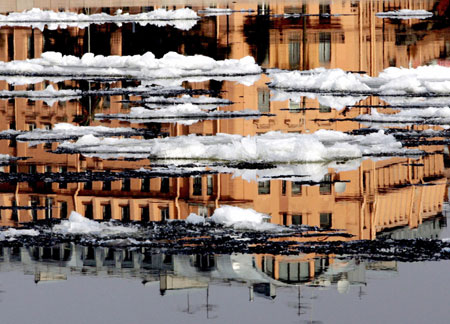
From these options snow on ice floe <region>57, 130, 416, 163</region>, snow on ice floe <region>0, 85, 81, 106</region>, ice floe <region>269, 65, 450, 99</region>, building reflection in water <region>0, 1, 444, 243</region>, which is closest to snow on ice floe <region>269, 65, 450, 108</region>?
ice floe <region>269, 65, 450, 99</region>

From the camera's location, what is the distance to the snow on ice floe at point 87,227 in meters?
11.3

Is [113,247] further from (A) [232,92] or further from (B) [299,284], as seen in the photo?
(A) [232,92]

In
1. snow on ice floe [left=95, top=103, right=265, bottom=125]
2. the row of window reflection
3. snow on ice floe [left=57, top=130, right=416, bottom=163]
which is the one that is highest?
snow on ice floe [left=95, top=103, right=265, bottom=125]

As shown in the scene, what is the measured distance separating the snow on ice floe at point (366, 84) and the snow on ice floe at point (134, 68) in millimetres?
1735

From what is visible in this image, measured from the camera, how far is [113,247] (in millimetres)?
10586

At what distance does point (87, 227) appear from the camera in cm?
1145

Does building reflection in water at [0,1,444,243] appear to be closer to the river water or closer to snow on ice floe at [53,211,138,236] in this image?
the river water

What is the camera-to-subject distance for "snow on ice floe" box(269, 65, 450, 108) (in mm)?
21453

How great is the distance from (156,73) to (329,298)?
1699cm

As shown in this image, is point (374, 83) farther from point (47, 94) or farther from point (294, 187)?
point (294, 187)

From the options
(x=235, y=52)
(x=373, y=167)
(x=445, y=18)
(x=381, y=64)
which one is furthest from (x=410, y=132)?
(x=445, y=18)

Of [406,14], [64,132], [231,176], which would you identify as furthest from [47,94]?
[406,14]

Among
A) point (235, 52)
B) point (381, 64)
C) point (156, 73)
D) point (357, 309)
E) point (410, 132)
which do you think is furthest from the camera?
point (235, 52)

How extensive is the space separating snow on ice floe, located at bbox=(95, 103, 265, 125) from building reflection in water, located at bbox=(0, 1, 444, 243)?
0.21 metres
